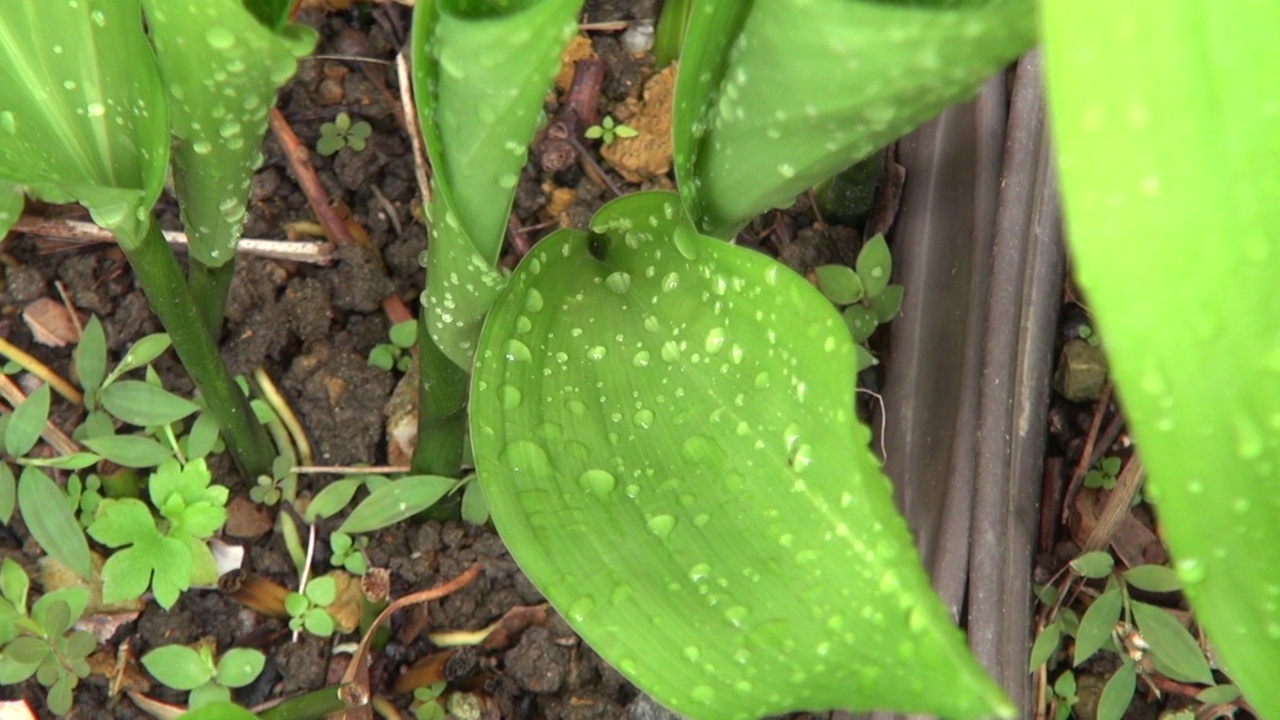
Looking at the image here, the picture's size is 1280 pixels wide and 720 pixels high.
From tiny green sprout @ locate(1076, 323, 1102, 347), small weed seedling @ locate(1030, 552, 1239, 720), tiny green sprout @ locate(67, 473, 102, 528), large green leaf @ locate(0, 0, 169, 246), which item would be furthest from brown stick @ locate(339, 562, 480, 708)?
tiny green sprout @ locate(1076, 323, 1102, 347)

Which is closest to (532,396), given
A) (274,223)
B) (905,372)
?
(905,372)

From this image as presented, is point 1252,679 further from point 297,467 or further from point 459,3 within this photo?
point 297,467

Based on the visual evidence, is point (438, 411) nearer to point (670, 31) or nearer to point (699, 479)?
point (699, 479)

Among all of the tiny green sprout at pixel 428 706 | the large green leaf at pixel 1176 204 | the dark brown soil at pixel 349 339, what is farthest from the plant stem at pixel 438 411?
the large green leaf at pixel 1176 204

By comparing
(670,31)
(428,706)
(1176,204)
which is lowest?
(428,706)

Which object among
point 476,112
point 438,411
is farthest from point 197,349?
point 476,112

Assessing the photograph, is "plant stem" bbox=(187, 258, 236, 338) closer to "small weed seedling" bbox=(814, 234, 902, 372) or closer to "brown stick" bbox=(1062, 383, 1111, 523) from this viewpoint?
"small weed seedling" bbox=(814, 234, 902, 372)
